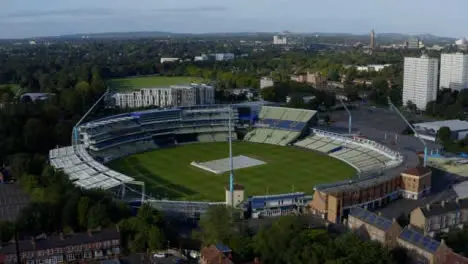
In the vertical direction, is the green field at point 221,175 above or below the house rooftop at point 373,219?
below

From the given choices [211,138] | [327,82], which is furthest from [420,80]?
[211,138]

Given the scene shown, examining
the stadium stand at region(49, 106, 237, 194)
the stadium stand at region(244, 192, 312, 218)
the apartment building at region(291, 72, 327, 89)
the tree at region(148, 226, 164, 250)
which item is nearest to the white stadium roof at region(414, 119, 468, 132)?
the stadium stand at region(49, 106, 237, 194)

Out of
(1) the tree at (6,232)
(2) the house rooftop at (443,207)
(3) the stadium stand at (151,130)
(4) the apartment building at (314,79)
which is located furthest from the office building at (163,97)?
(2) the house rooftop at (443,207)

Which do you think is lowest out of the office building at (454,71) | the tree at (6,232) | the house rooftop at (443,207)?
the tree at (6,232)

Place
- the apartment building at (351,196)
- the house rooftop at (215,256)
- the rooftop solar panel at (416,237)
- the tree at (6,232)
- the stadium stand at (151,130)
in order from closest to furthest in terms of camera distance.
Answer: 1. the house rooftop at (215,256)
2. the rooftop solar panel at (416,237)
3. the tree at (6,232)
4. the apartment building at (351,196)
5. the stadium stand at (151,130)

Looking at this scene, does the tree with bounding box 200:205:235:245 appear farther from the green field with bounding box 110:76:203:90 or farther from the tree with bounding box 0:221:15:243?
the green field with bounding box 110:76:203:90

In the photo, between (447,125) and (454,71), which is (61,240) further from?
(454,71)

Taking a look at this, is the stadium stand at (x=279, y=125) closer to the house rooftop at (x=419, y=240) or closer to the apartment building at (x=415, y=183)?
the apartment building at (x=415, y=183)

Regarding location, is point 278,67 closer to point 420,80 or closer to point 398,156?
point 420,80
